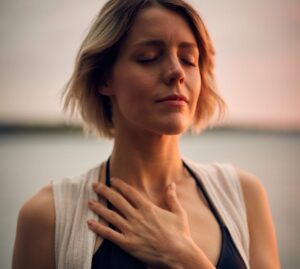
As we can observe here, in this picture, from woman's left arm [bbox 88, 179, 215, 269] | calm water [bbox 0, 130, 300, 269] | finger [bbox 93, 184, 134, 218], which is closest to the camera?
woman's left arm [bbox 88, 179, 215, 269]

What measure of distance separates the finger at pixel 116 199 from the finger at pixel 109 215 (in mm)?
22

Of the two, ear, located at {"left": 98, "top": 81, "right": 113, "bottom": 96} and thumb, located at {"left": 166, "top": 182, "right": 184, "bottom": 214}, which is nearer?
thumb, located at {"left": 166, "top": 182, "right": 184, "bottom": 214}

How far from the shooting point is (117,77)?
120 cm

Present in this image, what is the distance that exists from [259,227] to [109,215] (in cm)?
48

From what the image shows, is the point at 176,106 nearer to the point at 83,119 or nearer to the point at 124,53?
the point at 124,53

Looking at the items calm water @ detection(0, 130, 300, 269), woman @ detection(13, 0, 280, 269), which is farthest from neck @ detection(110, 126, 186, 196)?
calm water @ detection(0, 130, 300, 269)

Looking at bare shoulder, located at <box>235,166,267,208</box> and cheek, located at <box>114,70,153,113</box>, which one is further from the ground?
cheek, located at <box>114,70,153,113</box>

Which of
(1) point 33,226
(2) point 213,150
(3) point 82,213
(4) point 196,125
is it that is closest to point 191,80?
(4) point 196,125

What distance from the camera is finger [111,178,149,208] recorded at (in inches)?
45.5

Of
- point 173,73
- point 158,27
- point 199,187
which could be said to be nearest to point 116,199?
point 199,187

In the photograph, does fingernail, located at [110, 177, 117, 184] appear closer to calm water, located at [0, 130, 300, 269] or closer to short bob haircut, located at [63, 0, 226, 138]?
short bob haircut, located at [63, 0, 226, 138]

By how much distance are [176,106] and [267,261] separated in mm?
549

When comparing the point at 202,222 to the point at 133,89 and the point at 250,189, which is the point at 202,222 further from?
the point at 133,89

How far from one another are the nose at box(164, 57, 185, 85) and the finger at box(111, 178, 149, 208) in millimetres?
336
